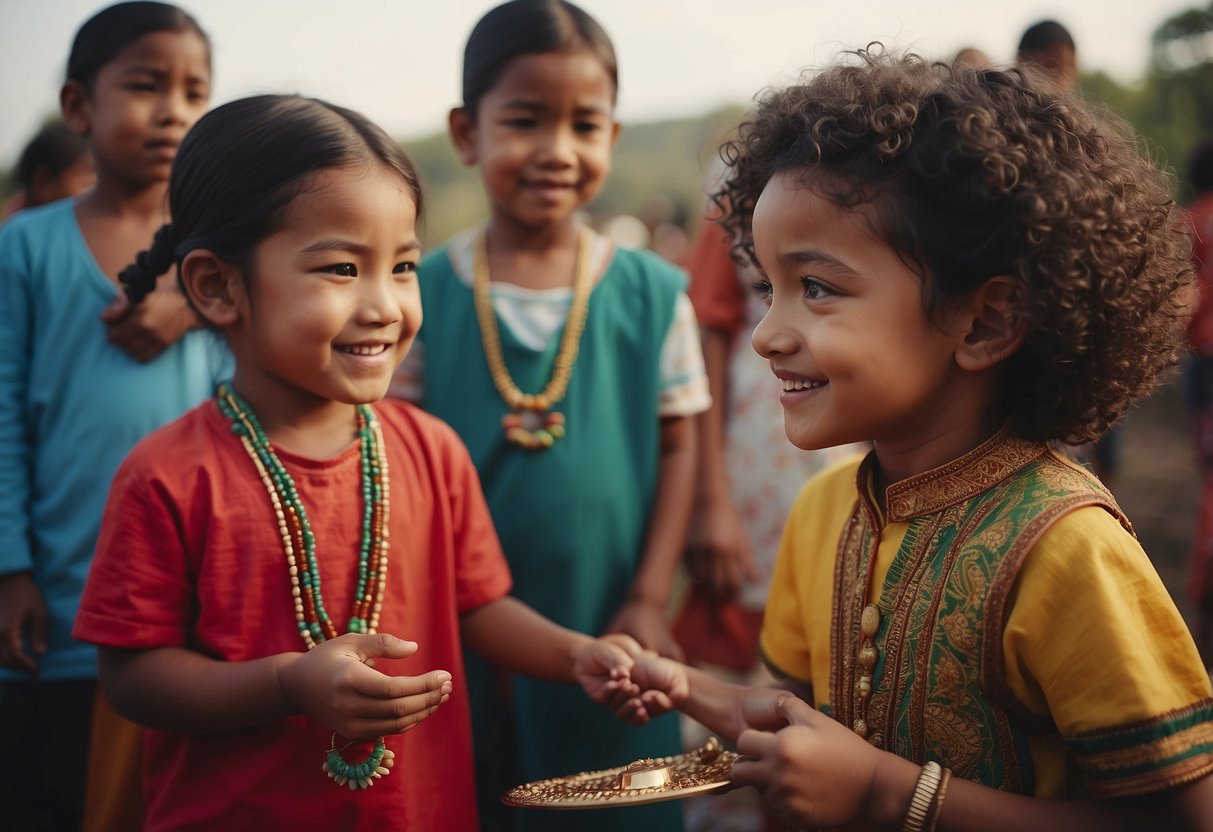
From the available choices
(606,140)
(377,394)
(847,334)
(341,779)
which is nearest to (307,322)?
(377,394)

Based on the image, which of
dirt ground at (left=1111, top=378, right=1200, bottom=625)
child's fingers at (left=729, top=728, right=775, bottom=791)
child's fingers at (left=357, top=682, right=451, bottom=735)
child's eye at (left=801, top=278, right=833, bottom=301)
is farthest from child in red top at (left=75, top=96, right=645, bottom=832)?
dirt ground at (left=1111, top=378, right=1200, bottom=625)

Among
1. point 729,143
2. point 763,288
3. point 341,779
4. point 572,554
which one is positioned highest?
point 729,143

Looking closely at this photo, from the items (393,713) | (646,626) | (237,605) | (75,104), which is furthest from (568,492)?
(75,104)

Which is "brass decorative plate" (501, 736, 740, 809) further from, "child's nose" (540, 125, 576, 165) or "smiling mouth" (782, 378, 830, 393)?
"child's nose" (540, 125, 576, 165)

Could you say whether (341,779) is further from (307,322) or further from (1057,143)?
(1057,143)

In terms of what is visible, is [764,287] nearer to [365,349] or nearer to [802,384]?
[802,384]

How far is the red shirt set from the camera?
72.5 inches

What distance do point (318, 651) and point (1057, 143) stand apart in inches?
57.1

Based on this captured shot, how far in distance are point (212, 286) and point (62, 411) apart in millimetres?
897

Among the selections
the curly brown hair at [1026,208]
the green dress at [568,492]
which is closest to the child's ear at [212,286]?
the green dress at [568,492]

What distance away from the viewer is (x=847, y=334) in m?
1.72

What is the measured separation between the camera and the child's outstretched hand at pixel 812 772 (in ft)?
5.20

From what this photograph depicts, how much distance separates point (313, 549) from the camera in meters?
1.92

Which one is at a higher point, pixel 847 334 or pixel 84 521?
pixel 847 334
